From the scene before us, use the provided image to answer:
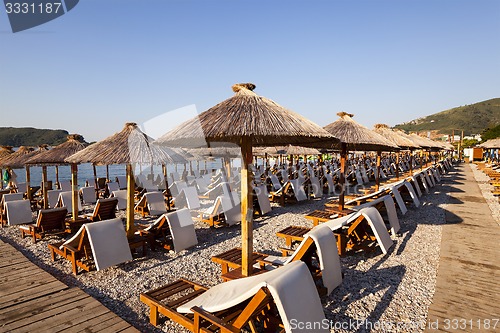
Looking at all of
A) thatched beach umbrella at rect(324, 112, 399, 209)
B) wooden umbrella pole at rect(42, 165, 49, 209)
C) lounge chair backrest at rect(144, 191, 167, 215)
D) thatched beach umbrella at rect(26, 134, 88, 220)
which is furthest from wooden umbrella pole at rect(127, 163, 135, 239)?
wooden umbrella pole at rect(42, 165, 49, 209)

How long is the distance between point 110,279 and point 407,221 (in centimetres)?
683

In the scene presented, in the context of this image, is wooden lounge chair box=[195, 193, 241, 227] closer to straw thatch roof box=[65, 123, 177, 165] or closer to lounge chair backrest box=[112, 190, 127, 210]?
straw thatch roof box=[65, 123, 177, 165]

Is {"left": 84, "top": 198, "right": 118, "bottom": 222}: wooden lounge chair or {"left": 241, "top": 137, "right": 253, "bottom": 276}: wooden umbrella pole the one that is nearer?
{"left": 241, "top": 137, "right": 253, "bottom": 276}: wooden umbrella pole

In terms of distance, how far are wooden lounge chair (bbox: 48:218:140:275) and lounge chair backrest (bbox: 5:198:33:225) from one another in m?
3.94

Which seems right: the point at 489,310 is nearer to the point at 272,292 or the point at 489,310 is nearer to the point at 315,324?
the point at 315,324

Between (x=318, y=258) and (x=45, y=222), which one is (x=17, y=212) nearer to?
(x=45, y=222)

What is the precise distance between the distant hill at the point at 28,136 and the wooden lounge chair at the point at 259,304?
308ft

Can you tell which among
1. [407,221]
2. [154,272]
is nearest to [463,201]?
[407,221]

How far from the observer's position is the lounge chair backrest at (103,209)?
20.5 ft

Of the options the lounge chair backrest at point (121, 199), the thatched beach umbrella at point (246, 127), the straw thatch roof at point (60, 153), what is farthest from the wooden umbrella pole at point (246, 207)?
the lounge chair backrest at point (121, 199)

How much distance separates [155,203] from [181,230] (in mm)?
3050

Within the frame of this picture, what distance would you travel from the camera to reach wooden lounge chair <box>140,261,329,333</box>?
2.10 m

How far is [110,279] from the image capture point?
4160 mm

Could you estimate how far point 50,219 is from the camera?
5.98 meters
